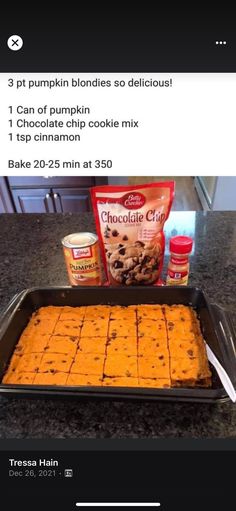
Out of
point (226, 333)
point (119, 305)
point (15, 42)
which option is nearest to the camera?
point (15, 42)

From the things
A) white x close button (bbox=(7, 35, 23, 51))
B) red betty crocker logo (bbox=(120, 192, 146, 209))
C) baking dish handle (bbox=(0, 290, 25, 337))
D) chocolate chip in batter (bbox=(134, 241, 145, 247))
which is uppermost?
white x close button (bbox=(7, 35, 23, 51))

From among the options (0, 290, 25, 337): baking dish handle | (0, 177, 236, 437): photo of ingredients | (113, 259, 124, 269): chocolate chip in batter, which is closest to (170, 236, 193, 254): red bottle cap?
(0, 177, 236, 437): photo of ingredients

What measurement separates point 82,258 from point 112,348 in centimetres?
19

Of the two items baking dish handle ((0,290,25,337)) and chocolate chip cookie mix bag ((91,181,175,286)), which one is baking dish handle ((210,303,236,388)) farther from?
baking dish handle ((0,290,25,337))

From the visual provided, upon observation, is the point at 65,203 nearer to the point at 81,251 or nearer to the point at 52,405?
the point at 81,251

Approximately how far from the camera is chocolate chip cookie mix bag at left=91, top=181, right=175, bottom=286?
0.64 meters

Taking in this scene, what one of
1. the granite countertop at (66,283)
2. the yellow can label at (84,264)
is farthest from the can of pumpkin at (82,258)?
the granite countertop at (66,283)

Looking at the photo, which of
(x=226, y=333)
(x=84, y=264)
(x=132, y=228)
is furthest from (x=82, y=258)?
(x=226, y=333)

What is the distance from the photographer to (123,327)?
2.15 ft

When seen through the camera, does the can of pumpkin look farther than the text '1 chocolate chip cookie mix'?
Yes

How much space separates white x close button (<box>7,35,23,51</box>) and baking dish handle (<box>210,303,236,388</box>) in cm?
56

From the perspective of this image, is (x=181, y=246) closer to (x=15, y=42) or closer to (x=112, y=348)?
(x=112, y=348)

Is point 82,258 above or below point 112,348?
above

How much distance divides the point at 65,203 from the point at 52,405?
1.55 m
